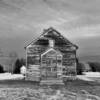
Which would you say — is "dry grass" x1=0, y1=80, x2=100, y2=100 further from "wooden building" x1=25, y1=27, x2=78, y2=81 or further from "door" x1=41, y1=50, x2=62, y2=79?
"wooden building" x1=25, y1=27, x2=78, y2=81

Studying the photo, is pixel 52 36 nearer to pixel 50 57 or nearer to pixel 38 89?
pixel 50 57

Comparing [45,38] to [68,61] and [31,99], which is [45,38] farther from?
[31,99]

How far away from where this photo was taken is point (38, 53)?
2400 cm

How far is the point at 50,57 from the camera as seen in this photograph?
2372cm

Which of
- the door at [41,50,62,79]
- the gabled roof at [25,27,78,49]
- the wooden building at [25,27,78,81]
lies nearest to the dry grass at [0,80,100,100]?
the door at [41,50,62,79]

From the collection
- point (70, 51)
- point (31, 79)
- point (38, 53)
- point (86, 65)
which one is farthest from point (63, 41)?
point (86, 65)

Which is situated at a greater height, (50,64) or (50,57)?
(50,57)

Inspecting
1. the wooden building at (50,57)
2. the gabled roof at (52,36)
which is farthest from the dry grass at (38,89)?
the gabled roof at (52,36)

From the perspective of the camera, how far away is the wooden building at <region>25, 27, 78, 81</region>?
23.6 m

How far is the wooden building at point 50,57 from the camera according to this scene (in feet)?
77.5

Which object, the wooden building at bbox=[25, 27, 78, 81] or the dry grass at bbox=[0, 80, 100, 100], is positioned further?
the wooden building at bbox=[25, 27, 78, 81]

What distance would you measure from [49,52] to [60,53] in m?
1.39

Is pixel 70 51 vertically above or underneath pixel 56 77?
Answer: above

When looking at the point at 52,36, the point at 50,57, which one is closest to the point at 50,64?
the point at 50,57
